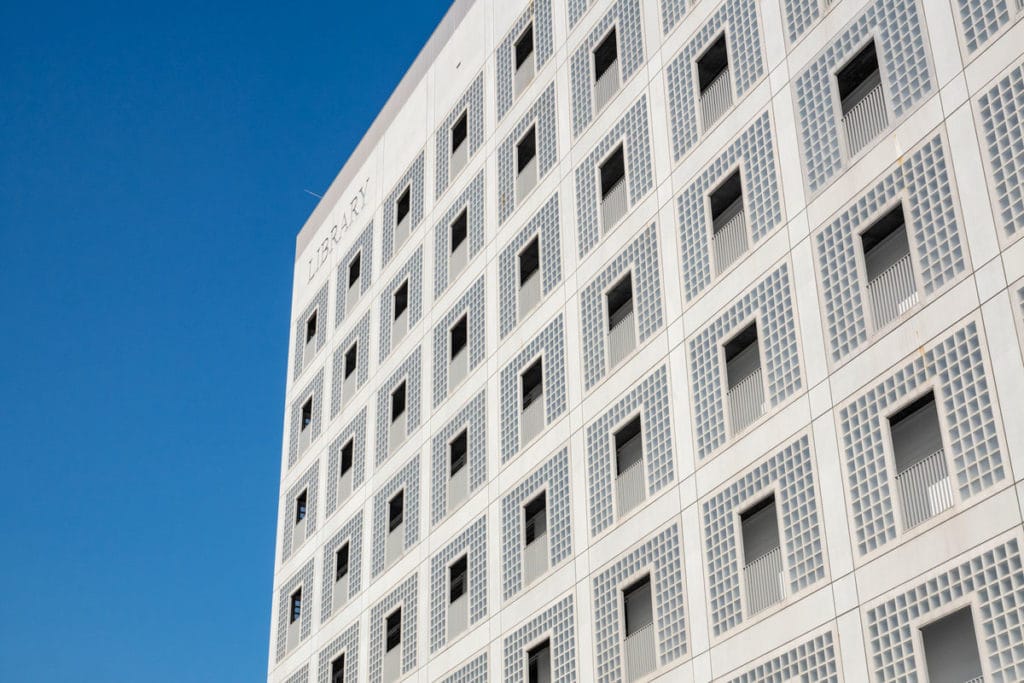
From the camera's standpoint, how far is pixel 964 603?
22094 mm

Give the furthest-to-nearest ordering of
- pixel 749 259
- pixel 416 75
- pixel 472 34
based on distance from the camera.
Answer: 1. pixel 416 75
2. pixel 472 34
3. pixel 749 259

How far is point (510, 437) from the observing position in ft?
116

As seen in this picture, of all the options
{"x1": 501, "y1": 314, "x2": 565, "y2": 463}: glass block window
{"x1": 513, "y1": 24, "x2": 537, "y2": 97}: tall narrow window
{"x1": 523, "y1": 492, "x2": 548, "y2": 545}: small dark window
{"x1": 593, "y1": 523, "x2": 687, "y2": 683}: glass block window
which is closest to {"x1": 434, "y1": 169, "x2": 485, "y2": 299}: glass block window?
{"x1": 513, "y1": 24, "x2": 537, "y2": 97}: tall narrow window

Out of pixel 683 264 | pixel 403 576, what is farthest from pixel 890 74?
pixel 403 576

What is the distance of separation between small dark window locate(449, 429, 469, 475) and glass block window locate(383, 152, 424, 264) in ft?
26.7

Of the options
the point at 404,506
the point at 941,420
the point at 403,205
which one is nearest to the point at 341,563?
the point at 404,506

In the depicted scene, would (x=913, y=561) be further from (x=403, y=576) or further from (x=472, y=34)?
(x=472, y=34)

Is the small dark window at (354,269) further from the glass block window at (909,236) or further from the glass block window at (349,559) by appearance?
the glass block window at (909,236)

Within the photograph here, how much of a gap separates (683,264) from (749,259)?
2.20m

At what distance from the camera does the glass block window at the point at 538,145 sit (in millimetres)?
37438

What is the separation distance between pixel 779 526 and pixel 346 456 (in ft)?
68.2

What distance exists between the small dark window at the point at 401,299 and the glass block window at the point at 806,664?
20155 millimetres

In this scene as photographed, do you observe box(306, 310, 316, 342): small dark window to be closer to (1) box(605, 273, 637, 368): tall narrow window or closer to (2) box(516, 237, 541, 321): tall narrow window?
(2) box(516, 237, 541, 321): tall narrow window

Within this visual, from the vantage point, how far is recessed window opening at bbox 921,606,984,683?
71.8ft
